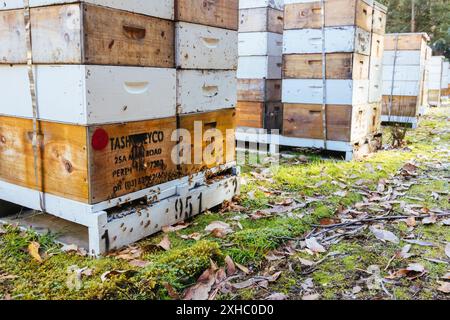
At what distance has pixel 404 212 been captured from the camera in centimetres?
348

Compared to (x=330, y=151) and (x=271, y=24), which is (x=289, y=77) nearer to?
(x=271, y=24)

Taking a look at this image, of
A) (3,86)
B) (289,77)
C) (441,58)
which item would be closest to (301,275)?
(3,86)

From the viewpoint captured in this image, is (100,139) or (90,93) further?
(100,139)

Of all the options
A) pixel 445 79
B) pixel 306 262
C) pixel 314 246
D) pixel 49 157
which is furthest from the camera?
pixel 445 79

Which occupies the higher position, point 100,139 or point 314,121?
point 100,139

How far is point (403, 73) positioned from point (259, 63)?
432 centimetres

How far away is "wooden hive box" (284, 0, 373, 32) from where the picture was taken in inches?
204

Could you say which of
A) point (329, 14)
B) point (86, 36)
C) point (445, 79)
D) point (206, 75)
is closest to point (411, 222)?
point (206, 75)

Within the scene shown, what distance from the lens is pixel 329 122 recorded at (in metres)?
5.54

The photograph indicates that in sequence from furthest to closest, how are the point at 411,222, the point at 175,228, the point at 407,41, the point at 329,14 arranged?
1. the point at 407,41
2. the point at 329,14
3. the point at 411,222
4. the point at 175,228

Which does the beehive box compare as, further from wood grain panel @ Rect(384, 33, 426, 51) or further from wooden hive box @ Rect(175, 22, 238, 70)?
wooden hive box @ Rect(175, 22, 238, 70)

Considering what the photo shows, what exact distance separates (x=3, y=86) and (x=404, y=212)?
10.2 ft

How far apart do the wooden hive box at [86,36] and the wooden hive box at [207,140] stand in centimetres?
55

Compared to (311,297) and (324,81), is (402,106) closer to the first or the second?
(324,81)
